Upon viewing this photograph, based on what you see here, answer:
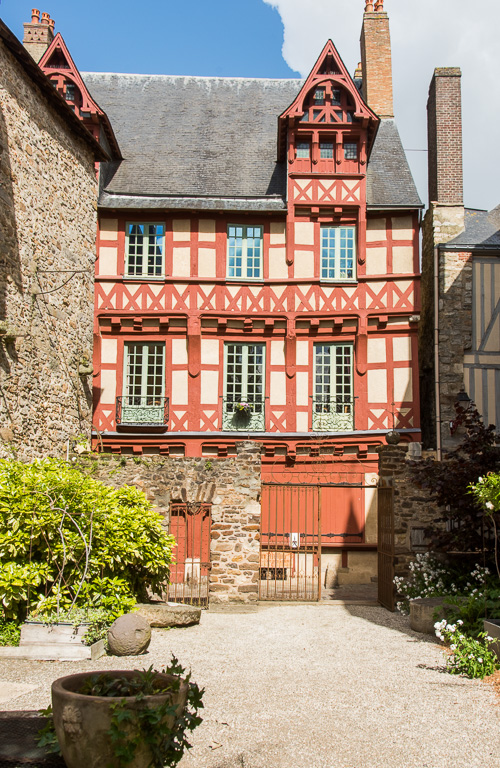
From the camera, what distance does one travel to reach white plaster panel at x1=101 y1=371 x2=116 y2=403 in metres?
14.9

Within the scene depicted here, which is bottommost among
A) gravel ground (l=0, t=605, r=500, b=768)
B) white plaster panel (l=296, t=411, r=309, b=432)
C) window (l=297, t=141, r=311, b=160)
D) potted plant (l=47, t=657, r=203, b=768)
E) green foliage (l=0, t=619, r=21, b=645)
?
gravel ground (l=0, t=605, r=500, b=768)

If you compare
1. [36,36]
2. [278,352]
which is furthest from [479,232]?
[36,36]

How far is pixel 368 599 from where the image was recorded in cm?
1188

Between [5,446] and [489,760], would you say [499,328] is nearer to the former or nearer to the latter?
[5,446]

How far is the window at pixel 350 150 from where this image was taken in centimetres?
1565

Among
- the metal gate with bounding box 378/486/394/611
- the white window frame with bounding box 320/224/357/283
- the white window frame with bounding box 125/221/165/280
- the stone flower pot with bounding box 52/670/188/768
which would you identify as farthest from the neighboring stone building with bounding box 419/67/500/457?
the stone flower pot with bounding box 52/670/188/768

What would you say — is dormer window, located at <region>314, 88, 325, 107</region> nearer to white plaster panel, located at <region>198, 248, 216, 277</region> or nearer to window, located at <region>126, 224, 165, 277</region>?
white plaster panel, located at <region>198, 248, 216, 277</region>

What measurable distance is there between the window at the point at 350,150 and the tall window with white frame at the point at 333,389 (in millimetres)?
4154

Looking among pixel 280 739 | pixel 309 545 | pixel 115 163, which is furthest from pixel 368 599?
pixel 115 163

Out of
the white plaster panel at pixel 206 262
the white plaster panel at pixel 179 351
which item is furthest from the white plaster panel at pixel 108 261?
the white plaster panel at pixel 179 351

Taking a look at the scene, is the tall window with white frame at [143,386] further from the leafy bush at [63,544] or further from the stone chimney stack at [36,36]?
the stone chimney stack at [36,36]

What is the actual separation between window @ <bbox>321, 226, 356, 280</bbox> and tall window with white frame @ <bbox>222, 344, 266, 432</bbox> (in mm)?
2163

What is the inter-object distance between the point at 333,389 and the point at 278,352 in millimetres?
1376

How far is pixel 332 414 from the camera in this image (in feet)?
48.4
